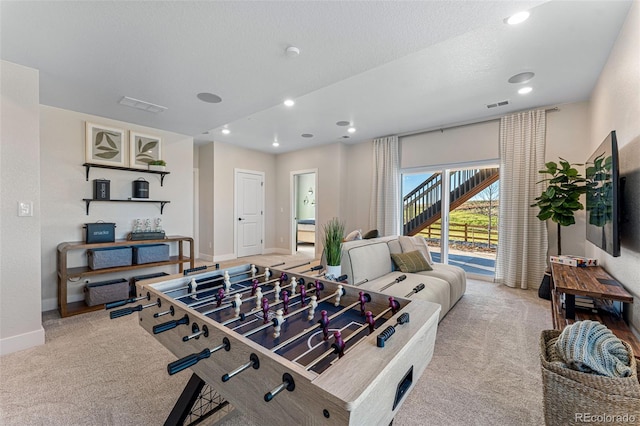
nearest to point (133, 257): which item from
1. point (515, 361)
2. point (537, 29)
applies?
point (515, 361)

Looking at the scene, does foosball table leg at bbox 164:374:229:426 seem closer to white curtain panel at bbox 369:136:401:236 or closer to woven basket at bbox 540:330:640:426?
woven basket at bbox 540:330:640:426

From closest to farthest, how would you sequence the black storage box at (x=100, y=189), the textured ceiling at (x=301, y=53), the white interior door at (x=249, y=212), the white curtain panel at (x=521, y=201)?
the textured ceiling at (x=301, y=53), the black storage box at (x=100, y=189), the white curtain panel at (x=521, y=201), the white interior door at (x=249, y=212)

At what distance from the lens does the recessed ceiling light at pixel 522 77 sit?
281cm

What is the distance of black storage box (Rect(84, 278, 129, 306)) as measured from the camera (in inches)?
118

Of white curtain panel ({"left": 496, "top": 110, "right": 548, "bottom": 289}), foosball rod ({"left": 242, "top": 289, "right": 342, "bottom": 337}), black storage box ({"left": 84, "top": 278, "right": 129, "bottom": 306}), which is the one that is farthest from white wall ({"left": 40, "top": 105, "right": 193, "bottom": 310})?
white curtain panel ({"left": 496, "top": 110, "right": 548, "bottom": 289})

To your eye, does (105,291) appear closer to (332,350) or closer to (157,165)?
(157,165)

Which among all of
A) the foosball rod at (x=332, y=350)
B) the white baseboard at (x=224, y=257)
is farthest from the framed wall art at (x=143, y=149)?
the foosball rod at (x=332, y=350)

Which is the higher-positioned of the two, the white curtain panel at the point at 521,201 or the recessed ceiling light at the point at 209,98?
the recessed ceiling light at the point at 209,98

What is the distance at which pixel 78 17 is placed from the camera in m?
1.70

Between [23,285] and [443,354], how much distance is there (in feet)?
11.6

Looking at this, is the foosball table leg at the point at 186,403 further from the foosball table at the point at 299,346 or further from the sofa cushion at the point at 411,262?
the sofa cushion at the point at 411,262

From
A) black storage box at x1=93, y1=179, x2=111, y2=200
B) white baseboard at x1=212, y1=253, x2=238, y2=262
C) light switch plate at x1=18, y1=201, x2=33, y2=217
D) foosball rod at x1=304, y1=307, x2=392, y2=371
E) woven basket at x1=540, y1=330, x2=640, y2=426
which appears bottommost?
white baseboard at x1=212, y1=253, x2=238, y2=262

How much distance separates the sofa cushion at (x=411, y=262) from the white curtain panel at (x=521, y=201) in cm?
166

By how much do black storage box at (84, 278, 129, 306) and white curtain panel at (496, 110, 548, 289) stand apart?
515 centimetres
